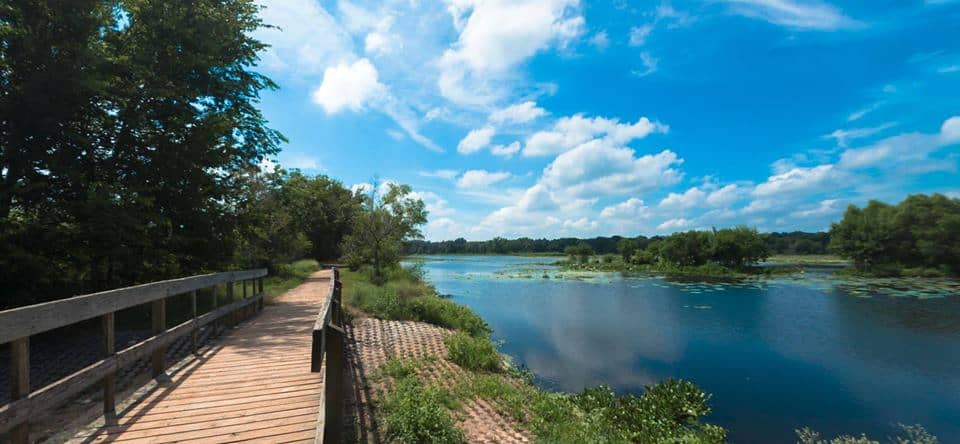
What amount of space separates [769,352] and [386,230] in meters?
20.3

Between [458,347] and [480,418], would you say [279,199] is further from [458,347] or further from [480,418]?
[480,418]

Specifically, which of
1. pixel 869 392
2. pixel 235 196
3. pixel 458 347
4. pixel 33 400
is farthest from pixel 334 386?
pixel 869 392

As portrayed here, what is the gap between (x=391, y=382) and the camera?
29.9 ft

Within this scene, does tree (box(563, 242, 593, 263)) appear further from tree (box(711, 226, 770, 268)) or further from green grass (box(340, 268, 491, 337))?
green grass (box(340, 268, 491, 337))

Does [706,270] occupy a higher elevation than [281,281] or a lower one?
lower

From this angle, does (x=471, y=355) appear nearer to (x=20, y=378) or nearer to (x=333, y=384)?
(x=333, y=384)

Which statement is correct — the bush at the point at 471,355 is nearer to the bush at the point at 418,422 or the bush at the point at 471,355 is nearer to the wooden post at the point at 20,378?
the bush at the point at 418,422

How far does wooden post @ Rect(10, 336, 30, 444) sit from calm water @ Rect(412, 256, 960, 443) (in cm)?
1119

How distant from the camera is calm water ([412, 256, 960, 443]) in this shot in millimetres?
10664

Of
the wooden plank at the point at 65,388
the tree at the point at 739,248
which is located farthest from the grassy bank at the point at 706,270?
the wooden plank at the point at 65,388

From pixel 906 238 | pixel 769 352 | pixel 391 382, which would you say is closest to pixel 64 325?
pixel 391 382

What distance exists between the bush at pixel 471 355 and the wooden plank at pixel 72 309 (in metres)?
Result: 7.56

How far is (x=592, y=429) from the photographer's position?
26.6ft

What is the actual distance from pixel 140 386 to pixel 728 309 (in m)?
29.5
